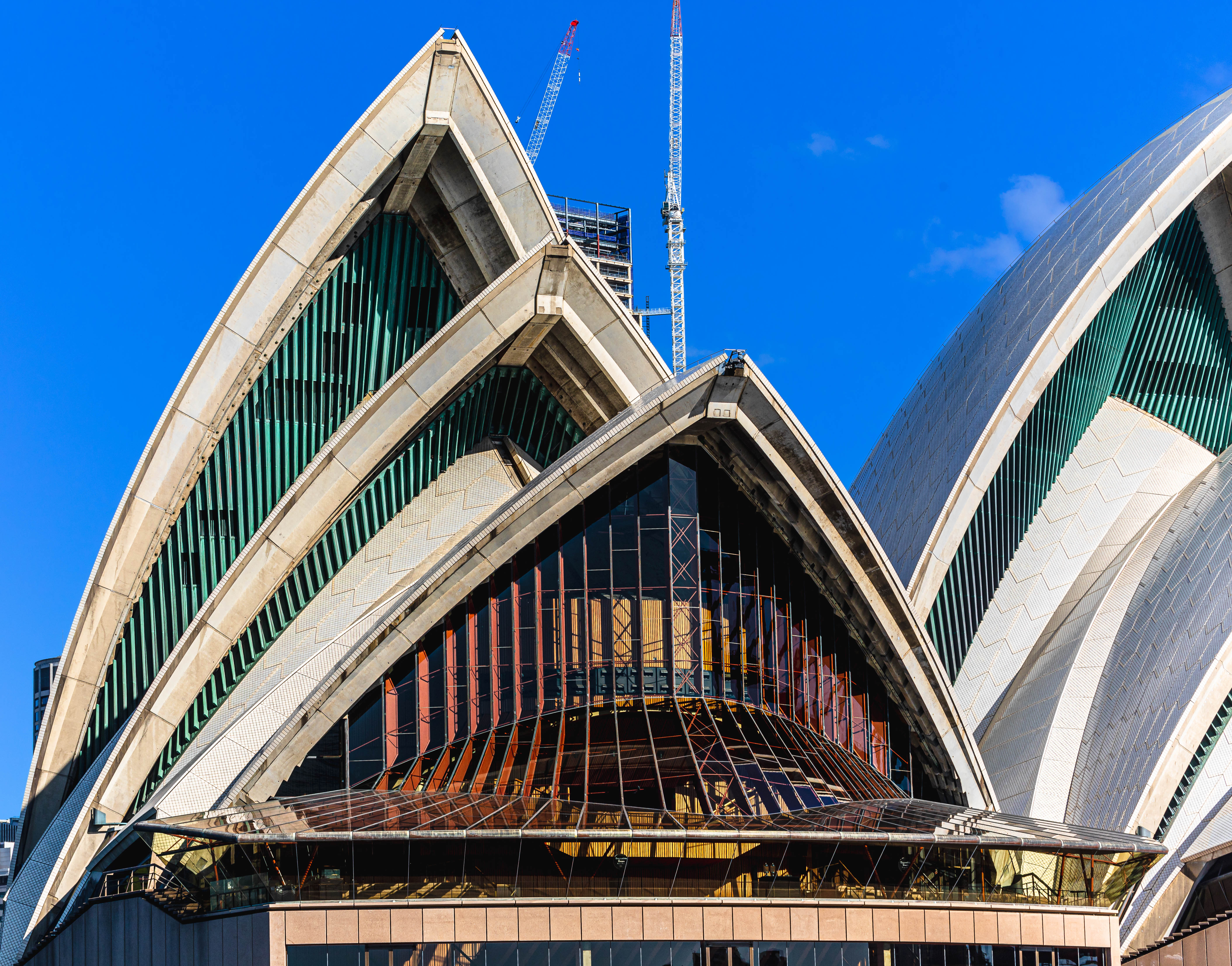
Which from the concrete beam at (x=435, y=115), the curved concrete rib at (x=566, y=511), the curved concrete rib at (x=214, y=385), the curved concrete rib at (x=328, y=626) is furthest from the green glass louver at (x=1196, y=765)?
the concrete beam at (x=435, y=115)

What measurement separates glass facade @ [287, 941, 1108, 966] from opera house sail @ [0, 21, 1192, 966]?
67mm

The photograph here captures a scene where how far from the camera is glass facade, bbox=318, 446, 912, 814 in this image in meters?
29.0

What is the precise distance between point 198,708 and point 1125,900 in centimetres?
2113

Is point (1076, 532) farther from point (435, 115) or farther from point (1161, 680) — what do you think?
point (435, 115)

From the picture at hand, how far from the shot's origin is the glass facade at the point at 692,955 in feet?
78.8

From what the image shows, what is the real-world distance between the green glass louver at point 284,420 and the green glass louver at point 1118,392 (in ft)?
52.2

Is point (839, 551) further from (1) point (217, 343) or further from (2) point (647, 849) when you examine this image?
(1) point (217, 343)

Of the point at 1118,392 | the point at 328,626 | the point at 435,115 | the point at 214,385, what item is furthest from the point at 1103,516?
the point at 214,385

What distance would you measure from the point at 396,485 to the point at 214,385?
213 inches

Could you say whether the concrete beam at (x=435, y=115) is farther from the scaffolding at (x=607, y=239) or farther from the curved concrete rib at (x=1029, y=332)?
the scaffolding at (x=607, y=239)

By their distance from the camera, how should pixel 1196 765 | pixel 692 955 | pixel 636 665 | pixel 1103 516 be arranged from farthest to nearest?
pixel 1103 516, pixel 1196 765, pixel 636 665, pixel 692 955

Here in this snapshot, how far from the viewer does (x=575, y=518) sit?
102 ft

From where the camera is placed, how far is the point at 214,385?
1267 inches

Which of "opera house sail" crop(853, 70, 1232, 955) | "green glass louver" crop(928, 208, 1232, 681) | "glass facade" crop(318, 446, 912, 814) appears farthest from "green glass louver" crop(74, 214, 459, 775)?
"green glass louver" crop(928, 208, 1232, 681)
